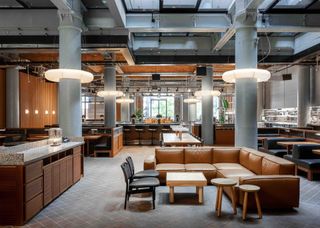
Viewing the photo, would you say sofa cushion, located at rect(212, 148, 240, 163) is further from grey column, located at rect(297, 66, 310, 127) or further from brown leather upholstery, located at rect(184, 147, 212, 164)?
grey column, located at rect(297, 66, 310, 127)

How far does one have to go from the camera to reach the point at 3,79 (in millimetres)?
12781

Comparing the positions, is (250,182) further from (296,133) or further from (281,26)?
(296,133)

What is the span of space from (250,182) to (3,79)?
12.2 meters

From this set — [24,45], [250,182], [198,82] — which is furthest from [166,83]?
[250,182]

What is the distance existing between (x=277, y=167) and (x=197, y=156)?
87.1 inches

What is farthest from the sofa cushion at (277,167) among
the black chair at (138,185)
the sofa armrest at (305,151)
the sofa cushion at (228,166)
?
the sofa armrest at (305,151)

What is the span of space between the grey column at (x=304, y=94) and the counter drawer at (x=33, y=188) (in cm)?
1158

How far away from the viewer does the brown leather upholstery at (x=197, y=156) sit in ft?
22.3

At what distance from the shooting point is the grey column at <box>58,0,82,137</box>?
7.04 metres

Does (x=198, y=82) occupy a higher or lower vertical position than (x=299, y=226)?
higher

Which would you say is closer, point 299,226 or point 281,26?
point 299,226

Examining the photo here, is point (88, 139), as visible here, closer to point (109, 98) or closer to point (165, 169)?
point (109, 98)

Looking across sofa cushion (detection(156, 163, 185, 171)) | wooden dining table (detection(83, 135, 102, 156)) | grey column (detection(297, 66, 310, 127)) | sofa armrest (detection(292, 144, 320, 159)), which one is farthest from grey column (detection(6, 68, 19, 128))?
grey column (detection(297, 66, 310, 127))

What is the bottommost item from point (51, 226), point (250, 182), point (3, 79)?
point (51, 226)
